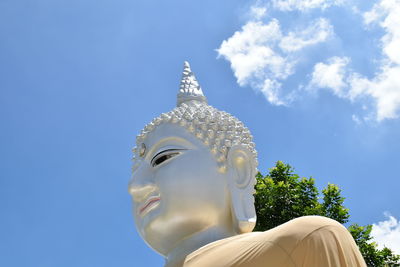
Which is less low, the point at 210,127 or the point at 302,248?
Answer: the point at 210,127

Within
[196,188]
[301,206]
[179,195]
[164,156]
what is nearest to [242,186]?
[196,188]

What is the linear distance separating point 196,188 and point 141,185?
53 cm

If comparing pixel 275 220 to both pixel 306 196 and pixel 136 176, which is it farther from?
pixel 136 176

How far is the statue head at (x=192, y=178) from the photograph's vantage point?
4.22m

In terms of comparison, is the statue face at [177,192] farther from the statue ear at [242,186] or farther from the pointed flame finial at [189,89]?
the pointed flame finial at [189,89]

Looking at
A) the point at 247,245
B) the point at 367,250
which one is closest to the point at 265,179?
the point at 367,250

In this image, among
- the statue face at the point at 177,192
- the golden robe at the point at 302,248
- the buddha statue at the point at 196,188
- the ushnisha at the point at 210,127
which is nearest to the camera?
the golden robe at the point at 302,248

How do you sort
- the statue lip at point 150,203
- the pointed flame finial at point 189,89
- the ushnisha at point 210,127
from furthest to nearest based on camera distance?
the pointed flame finial at point 189,89, the ushnisha at point 210,127, the statue lip at point 150,203

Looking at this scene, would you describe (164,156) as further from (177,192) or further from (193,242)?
(193,242)

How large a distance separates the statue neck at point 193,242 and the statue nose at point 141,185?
0.55 m

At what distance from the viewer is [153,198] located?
4.36m

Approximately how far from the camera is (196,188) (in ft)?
13.9

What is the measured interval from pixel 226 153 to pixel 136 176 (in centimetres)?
87

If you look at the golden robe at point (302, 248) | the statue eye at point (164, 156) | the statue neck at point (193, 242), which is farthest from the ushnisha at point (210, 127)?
the golden robe at point (302, 248)
